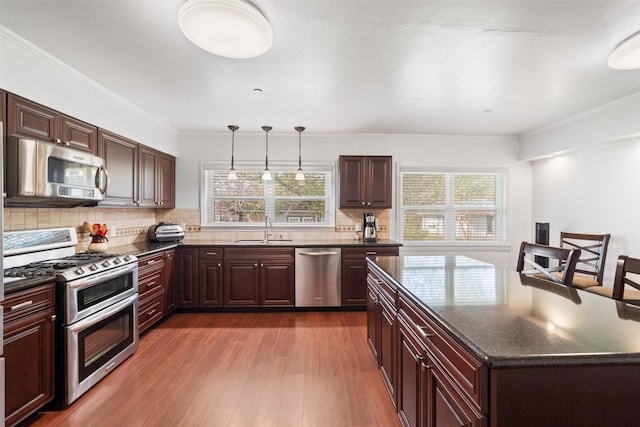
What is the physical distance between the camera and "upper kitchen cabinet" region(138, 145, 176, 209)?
3512 mm

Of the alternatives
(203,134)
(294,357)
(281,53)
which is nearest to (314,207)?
(203,134)

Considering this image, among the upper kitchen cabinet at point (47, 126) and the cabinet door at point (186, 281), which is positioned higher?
the upper kitchen cabinet at point (47, 126)

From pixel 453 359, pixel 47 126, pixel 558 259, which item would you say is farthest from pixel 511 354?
pixel 47 126

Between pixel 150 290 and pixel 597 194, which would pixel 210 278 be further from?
pixel 597 194

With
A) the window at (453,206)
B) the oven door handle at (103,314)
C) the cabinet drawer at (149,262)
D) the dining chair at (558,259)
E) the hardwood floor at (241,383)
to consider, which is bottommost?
the hardwood floor at (241,383)

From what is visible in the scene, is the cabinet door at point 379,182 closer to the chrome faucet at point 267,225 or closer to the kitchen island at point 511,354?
the chrome faucet at point 267,225

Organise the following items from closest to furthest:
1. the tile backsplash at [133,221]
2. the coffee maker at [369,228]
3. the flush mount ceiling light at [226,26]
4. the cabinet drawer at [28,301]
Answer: the flush mount ceiling light at [226,26], the cabinet drawer at [28,301], the tile backsplash at [133,221], the coffee maker at [369,228]

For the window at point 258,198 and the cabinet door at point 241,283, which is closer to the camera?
the cabinet door at point 241,283

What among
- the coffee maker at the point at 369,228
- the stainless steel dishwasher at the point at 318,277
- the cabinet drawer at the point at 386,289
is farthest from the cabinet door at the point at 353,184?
the cabinet drawer at the point at 386,289

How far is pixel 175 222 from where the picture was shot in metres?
4.34

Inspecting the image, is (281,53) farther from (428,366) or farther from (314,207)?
(314,207)

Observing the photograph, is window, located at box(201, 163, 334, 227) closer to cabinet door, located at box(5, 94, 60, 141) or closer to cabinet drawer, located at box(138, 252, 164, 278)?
cabinet drawer, located at box(138, 252, 164, 278)

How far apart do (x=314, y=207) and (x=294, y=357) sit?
2.33m

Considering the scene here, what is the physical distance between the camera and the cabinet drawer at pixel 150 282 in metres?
2.96
